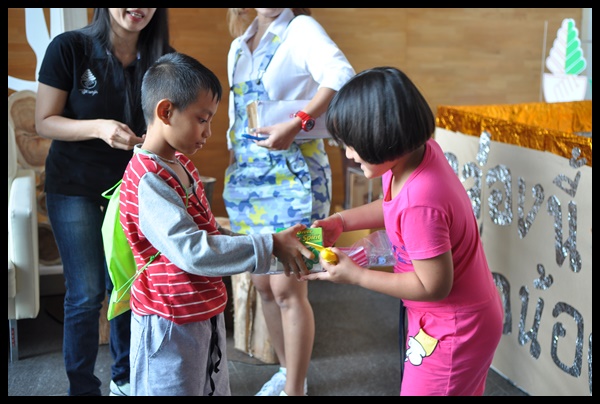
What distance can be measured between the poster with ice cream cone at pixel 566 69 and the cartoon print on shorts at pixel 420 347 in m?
2.61

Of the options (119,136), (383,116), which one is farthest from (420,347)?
(119,136)

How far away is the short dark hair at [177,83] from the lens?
1.54m

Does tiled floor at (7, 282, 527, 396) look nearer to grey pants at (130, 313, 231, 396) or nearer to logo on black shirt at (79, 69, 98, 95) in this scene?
grey pants at (130, 313, 231, 396)

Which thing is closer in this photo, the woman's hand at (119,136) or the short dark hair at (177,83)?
the short dark hair at (177,83)

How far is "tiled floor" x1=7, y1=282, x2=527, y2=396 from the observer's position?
2.50 meters

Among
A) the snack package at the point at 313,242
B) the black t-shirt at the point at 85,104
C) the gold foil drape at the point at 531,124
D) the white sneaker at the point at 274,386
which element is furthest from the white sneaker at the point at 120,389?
the gold foil drape at the point at 531,124

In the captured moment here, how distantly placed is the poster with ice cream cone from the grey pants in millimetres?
2823

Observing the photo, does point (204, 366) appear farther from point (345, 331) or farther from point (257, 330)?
point (345, 331)

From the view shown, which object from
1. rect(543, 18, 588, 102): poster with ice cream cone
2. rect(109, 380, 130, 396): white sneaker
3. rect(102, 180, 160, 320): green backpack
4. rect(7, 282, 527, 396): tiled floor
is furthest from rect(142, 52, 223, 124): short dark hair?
rect(543, 18, 588, 102): poster with ice cream cone

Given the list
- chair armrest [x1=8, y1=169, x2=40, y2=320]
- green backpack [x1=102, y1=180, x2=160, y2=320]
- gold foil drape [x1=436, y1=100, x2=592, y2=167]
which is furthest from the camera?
chair armrest [x1=8, y1=169, x2=40, y2=320]

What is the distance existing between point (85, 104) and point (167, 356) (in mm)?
832

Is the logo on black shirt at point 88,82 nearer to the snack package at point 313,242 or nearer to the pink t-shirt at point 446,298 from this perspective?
the snack package at point 313,242

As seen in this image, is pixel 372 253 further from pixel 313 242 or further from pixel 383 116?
pixel 383 116

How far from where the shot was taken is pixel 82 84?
2.03 m
